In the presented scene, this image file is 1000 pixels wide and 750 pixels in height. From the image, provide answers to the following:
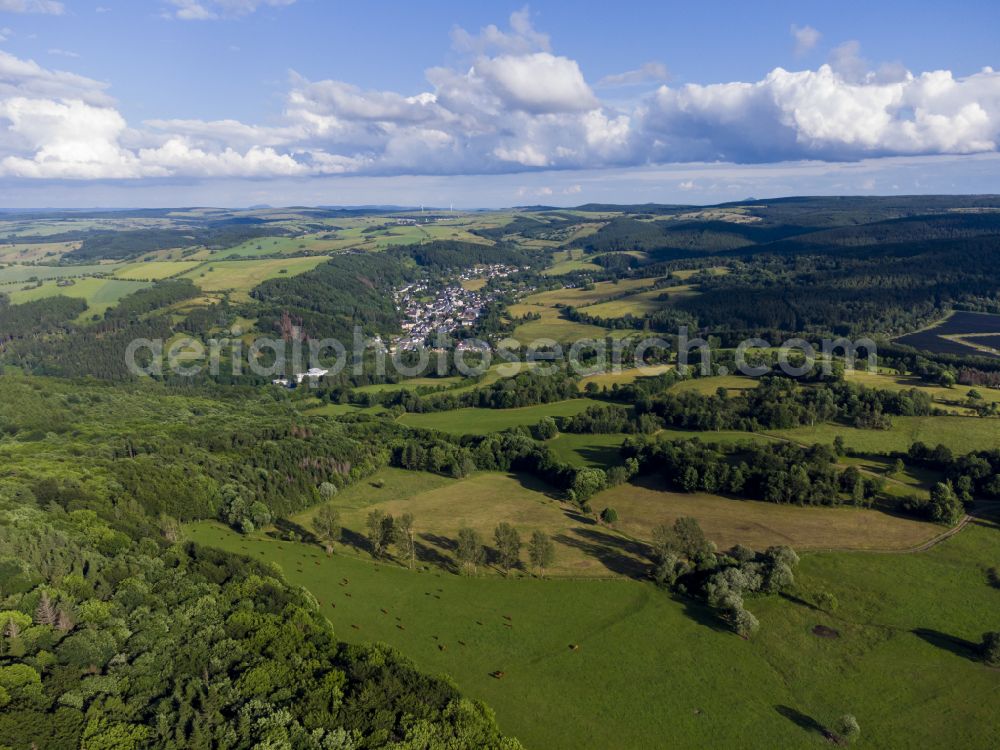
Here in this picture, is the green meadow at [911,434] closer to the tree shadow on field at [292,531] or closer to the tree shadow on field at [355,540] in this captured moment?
the tree shadow on field at [355,540]

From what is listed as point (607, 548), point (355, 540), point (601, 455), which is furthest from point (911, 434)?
point (355, 540)

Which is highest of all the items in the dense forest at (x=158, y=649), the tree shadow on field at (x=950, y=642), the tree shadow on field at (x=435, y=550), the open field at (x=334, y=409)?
the dense forest at (x=158, y=649)

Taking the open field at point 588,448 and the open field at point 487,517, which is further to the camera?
the open field at point 588,448

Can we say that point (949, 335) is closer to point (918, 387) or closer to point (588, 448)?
point (918, 387)

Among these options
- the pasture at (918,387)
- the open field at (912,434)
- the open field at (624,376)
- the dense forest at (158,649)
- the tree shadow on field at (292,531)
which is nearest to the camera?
the dense forest at (158,649)

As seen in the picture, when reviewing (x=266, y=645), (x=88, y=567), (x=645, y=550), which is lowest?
(x=645, y=550)

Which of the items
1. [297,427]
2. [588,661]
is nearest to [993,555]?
[588,661]

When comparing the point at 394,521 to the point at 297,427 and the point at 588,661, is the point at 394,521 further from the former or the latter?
the point at 297,427

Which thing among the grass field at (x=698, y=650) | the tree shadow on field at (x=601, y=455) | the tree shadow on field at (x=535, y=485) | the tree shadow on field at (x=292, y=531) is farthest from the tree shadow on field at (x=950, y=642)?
the tree shadow on field at (x=292, y=531)
